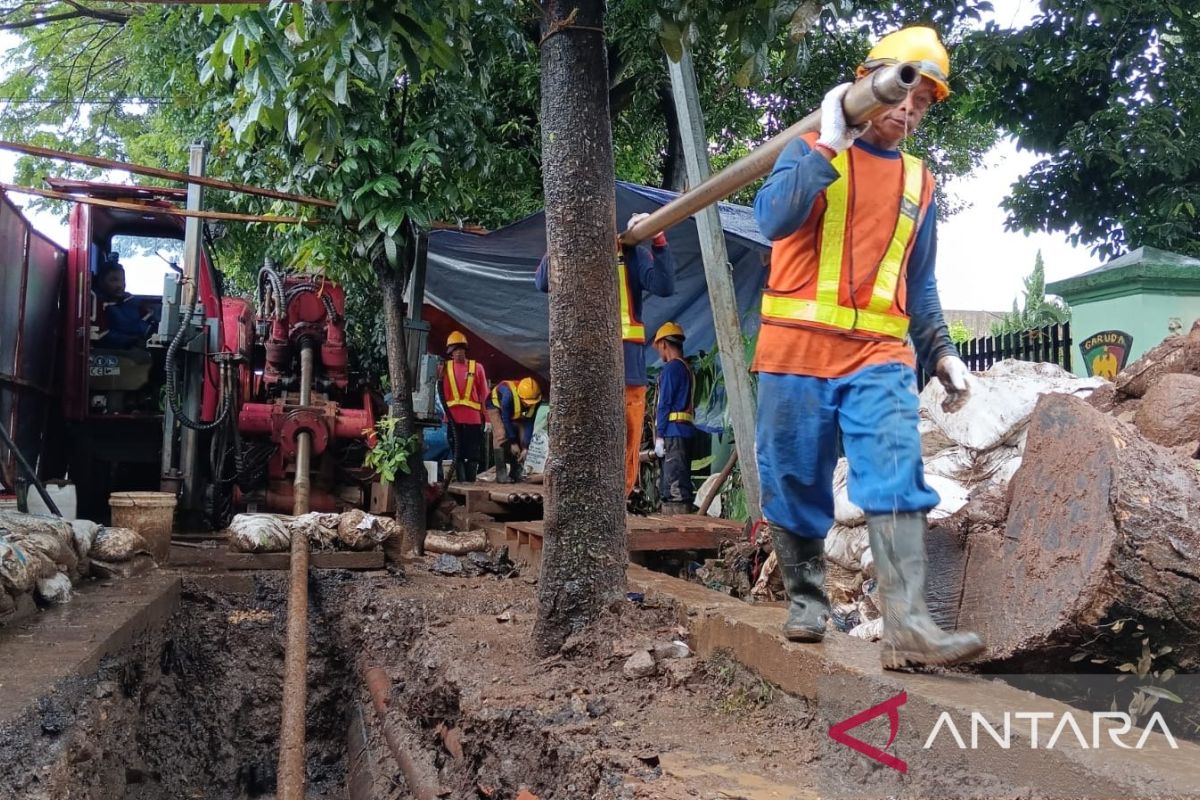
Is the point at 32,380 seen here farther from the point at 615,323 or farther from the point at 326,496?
the point at 615,323

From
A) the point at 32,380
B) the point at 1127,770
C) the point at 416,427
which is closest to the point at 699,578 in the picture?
the point at 416,427

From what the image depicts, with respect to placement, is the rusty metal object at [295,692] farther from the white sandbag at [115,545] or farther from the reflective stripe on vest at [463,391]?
the reflective stripe on vest at [463,391]

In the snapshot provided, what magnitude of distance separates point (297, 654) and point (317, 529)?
2.01m

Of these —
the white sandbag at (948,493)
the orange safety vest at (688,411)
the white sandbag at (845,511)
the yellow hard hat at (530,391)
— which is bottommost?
the white sandbag at (845,511)

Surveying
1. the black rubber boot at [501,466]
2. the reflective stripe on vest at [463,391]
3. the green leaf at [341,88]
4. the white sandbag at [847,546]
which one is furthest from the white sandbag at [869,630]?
the reflective stripe on vest at [463,391]

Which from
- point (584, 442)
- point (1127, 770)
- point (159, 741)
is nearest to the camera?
point (1127, 770)

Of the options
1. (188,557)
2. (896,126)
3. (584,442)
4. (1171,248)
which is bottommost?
(188,557)

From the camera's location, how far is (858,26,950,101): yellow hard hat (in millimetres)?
2572

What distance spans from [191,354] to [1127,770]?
23.9ft

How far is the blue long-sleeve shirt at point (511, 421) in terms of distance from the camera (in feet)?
35.0

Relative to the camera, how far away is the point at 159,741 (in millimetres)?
5020

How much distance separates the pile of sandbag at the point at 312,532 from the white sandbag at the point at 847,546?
12.2ft

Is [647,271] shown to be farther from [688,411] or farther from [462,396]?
[462,396]

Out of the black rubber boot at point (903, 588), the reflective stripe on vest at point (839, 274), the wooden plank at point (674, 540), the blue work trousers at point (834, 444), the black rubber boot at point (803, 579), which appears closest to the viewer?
the black rubber boot at point (903, 588)
